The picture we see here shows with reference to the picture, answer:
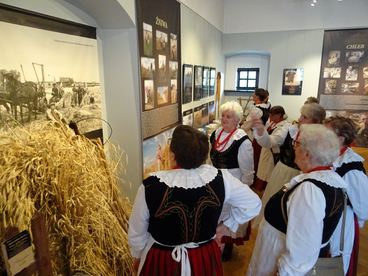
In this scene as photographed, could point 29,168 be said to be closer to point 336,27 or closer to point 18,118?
point 18,118

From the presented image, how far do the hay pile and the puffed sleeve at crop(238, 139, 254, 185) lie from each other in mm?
1142

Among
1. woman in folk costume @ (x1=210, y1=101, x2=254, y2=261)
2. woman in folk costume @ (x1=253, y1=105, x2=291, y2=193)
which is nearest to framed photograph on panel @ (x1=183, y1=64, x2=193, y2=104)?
woman in folk costume @ (x1=253, y1=105, x2=291, y2=193)

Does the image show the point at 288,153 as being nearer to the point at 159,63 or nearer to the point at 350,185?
the point at 350,185

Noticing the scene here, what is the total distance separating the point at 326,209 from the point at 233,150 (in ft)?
3.65

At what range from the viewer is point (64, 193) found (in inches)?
51.4

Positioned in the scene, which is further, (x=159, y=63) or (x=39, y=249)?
(x=159, y=63)

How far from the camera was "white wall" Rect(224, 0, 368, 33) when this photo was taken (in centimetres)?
567

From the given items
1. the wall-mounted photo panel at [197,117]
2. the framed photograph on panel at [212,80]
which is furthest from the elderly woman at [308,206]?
the framed photograph on panel at [212,80]

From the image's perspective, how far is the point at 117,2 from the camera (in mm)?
2162

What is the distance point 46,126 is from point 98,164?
1.11ft

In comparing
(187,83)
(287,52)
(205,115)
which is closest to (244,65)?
(287,52)

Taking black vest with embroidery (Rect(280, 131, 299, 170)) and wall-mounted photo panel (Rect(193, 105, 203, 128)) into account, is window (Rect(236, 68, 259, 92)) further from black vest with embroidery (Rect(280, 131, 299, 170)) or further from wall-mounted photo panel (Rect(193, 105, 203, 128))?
black vest with embroidery (Rect(280, 131, 299, 170))

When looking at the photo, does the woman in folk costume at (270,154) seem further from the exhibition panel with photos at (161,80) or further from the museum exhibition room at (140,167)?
the exhibition panel with photos at (161,80)

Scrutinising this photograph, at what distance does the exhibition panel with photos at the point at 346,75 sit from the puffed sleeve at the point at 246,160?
15.5ft
